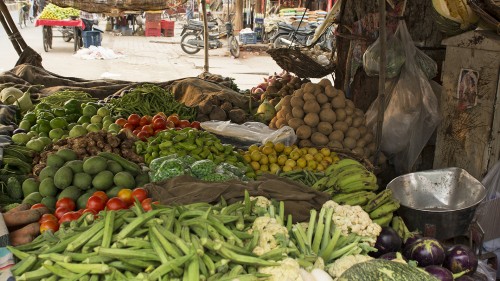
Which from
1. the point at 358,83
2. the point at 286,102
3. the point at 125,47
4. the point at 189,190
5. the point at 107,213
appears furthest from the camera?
the point at 125,47

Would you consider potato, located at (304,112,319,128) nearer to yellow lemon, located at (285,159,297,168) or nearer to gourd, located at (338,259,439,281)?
yellow lemon, located at (285,159,297,168)

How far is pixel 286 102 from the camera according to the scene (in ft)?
20.3

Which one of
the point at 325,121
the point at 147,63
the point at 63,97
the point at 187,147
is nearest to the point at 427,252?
the point at 187,147

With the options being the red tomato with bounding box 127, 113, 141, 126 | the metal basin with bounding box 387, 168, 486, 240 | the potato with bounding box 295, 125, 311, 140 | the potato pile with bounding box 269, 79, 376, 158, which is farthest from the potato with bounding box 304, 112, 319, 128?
the red tomato with bounding box 127, 113, 141, 126

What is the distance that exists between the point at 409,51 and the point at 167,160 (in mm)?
3167

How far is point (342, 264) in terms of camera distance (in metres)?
2.63

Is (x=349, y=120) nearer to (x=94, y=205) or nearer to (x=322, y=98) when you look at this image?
(x=322, y=98)

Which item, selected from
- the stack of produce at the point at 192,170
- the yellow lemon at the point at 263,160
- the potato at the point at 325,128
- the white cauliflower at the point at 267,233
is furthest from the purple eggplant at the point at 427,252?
the potato at the point at 325,128

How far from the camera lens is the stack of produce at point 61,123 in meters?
5.30

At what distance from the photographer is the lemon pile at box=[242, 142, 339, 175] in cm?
489

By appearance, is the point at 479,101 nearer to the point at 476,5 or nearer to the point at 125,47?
the point at 476,5

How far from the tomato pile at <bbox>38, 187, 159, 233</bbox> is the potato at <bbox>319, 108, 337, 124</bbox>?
9.17ft

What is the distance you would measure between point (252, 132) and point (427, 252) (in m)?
2.98

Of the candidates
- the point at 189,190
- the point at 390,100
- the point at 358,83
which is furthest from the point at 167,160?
the point at 358,83
